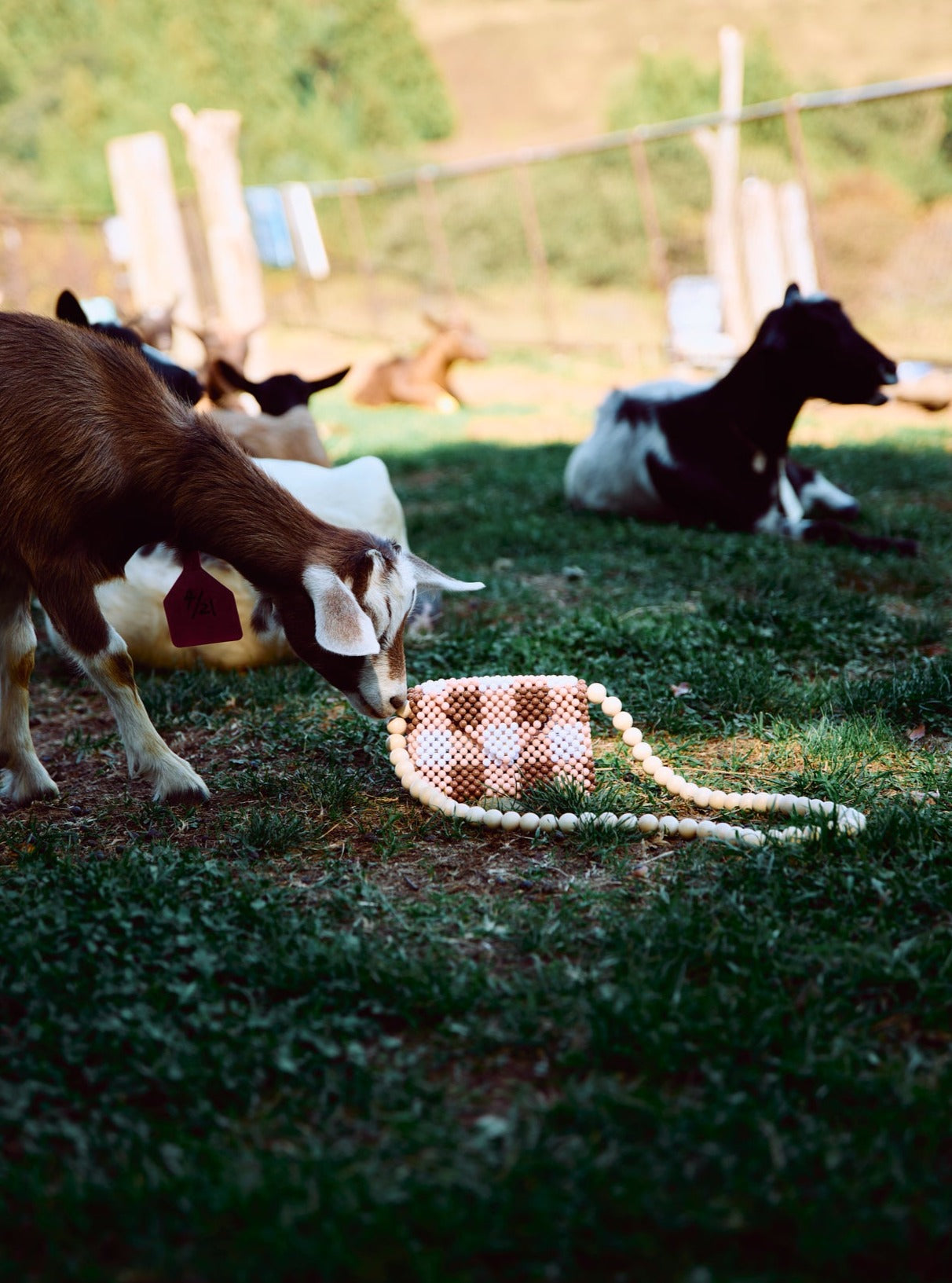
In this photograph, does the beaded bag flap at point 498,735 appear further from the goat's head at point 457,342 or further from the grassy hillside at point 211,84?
the grassy hillside at point 211,84

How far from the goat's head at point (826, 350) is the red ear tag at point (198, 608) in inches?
157

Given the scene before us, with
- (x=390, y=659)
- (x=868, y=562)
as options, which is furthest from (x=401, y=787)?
(x=868, y=562)

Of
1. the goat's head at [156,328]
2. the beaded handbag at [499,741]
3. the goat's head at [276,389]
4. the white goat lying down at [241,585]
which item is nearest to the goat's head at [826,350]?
the goat's head at [276,389]

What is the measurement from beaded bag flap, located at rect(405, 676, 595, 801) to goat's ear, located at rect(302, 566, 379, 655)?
0.40 metres

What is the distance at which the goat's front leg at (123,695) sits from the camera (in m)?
3.53

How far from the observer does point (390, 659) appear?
11.3 ft

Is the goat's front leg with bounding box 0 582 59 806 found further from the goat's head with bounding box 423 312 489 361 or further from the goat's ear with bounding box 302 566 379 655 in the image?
the goat's head with bounding box 423 312 489 361

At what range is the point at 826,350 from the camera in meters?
6.52

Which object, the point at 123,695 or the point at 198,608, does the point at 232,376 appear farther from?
the point at 123,695

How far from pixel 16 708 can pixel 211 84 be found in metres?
32.5

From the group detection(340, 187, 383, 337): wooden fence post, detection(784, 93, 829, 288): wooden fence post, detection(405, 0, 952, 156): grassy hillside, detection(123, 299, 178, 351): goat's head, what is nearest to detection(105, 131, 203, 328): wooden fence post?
detection(123, 299, 178, 351): goat's head

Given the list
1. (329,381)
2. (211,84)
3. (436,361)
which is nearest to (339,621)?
(329,381)

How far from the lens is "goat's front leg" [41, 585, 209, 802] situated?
353 cm

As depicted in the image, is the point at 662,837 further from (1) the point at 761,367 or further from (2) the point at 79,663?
(1) the point at 761,367
